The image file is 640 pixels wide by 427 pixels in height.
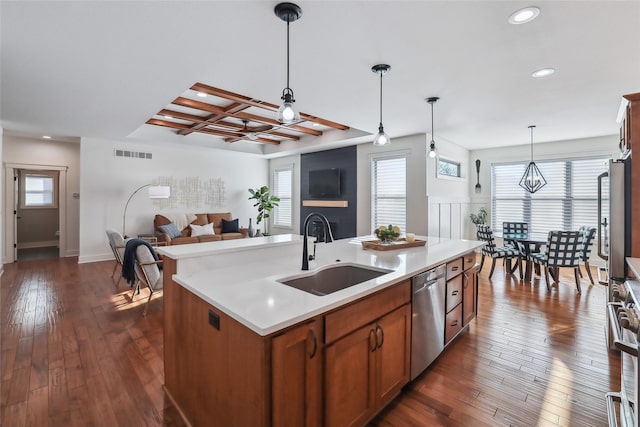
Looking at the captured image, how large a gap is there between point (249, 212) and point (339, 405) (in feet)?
25.6

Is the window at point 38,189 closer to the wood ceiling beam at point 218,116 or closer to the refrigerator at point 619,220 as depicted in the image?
the wood ceiling beam at point 218,116

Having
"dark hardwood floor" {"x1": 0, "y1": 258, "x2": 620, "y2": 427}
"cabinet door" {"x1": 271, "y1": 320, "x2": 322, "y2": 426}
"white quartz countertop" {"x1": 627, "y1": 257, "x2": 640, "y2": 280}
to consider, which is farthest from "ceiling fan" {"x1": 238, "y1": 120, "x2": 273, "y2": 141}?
"white quartz countertop" {"x1": 627, "y1": 257, "x2": 640, "y2": 280}

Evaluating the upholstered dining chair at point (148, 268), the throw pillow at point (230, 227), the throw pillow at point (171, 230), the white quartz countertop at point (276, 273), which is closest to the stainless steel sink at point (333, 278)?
the white quartz countertop at point (276, 273)

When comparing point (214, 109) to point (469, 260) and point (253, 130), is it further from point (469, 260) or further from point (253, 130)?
point (469, 260)

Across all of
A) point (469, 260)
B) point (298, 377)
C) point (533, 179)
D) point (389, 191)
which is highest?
point (533, 179)

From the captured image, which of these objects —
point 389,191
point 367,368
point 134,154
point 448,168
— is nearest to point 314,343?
point 367,368

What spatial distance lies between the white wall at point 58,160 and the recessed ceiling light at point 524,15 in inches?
334

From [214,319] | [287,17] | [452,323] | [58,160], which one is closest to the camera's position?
[214,319]

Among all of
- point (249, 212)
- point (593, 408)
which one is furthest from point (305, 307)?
point (249, 212)

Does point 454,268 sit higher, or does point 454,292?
point 454,268

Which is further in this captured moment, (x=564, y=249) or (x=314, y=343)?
(x=564, y=249)

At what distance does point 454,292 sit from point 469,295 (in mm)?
487

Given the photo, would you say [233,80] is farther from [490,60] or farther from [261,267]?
[490,60]

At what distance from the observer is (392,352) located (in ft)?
5.93
